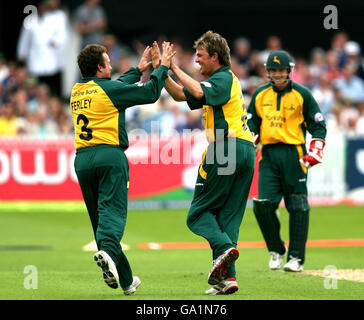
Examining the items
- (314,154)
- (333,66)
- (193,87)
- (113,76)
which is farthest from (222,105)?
(333,66)

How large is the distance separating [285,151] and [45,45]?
13779 mm

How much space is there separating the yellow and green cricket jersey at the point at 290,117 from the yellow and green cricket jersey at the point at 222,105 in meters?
2.02

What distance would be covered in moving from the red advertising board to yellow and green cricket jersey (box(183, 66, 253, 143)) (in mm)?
10355

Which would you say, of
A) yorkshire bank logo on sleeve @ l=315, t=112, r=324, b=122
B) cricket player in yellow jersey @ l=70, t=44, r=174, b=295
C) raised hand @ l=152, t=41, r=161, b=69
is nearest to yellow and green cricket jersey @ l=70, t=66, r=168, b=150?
cricket player in yellow jersey @ l=70, t=44, r=174, b=295

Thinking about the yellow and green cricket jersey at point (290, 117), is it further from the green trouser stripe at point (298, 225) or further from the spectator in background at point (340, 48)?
the spectator in background at point (340, 48)

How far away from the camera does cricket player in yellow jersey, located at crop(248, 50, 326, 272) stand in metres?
10.7

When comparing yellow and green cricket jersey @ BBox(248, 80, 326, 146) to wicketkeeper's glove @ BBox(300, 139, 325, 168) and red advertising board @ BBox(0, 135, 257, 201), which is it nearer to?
wicketkeeper's glove @ BBox(300, 139, 325, 168)

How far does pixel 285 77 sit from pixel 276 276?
259cm

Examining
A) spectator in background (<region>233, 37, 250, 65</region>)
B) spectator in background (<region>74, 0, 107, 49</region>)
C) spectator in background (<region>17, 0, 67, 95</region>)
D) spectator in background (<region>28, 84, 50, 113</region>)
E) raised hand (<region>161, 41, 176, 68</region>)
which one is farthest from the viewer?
spectator in background (<region>233, 37, 250, 65</region>)

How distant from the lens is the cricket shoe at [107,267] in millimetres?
7875

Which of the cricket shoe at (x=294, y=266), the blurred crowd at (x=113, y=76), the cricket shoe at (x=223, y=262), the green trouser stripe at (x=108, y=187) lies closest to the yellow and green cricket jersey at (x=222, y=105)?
the green trouser stripe at (x=108, y=187)
